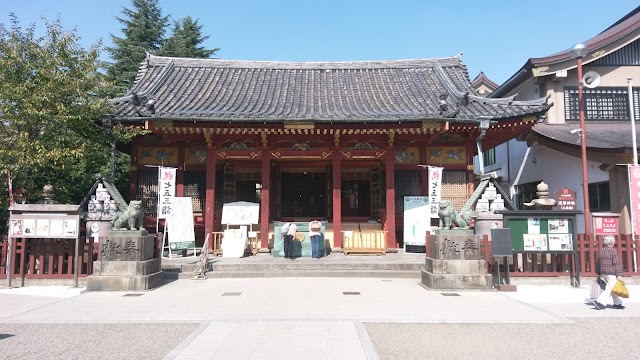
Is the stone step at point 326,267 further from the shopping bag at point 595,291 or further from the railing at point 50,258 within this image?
the shopping bag at point 595,291

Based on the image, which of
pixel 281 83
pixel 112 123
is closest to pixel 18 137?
pixel 112 123

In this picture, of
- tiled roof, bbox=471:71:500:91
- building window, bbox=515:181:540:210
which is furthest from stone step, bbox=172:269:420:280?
tiled roof, bbox=471:71:500:91

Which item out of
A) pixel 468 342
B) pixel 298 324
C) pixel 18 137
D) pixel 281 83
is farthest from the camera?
pixel 281 83

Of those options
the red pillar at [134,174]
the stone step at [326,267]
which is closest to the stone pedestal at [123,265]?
the stone step at [326,267]

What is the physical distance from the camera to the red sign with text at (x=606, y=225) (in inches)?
444

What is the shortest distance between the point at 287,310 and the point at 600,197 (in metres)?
13.2

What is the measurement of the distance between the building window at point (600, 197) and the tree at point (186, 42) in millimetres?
27051

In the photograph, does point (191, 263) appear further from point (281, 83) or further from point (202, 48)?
point (202, 48)

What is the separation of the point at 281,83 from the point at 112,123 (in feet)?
24.2

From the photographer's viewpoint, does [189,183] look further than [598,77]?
No

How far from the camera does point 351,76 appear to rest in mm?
18766

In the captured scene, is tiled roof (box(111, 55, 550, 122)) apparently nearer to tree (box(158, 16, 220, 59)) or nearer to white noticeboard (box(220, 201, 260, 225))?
white noticeboard (box(220, 201, 260, 225))

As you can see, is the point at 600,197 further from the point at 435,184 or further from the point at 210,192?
the point at 210,192

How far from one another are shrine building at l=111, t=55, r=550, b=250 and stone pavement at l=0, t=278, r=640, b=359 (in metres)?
5.34
